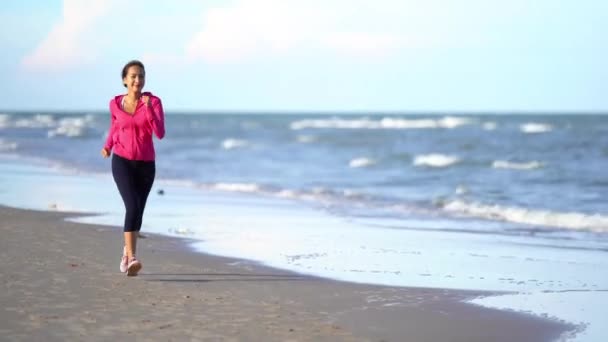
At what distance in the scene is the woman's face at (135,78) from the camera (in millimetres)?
7102

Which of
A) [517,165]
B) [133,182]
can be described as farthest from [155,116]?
[517,165]

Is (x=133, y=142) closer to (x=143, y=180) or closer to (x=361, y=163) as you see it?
(x=143, y=180)

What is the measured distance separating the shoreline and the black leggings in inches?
18.9

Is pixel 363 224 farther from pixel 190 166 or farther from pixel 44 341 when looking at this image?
pixel 190 166

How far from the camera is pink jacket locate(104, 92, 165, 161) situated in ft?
23.2

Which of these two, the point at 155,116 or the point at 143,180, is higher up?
the point at 155,116

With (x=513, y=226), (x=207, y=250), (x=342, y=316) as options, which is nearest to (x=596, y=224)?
(x=513, y=226)

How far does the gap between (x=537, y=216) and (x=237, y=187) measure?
7.34 metres

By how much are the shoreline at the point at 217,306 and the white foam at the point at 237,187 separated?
10.7 meters

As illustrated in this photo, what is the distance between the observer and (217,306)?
6215mm

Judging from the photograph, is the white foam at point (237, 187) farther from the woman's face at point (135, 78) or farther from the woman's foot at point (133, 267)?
the woman's face at point (135, 78)

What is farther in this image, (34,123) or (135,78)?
(34,123)

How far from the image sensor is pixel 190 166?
28047 mm

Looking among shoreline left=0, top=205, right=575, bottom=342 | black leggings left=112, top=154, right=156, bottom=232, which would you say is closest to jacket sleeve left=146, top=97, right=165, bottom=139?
black leggings left=112, top=154, right=156, bottom=232
